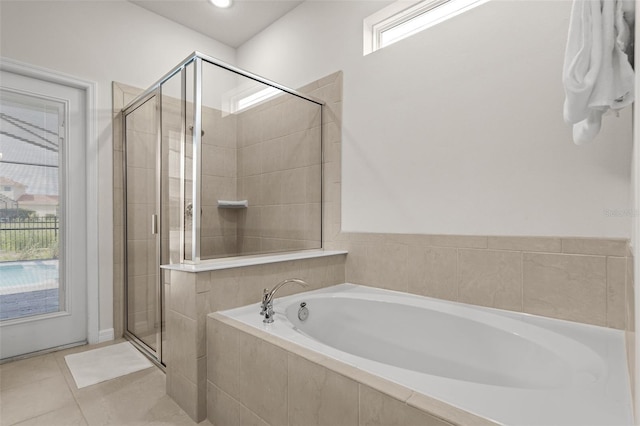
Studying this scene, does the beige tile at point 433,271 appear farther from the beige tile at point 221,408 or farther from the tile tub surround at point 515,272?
the beige tile at point 221,408

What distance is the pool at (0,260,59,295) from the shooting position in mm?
2242

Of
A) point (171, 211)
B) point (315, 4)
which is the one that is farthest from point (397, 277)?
point (315, 4)

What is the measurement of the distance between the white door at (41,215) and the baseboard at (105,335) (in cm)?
11

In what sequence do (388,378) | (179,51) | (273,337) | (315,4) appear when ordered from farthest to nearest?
(179,51)
(315,4)
(273,337)
(388,378)

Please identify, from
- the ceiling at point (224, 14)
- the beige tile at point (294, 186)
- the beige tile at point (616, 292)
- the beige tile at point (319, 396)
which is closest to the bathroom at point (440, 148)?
the beige tile at point (616, 292)

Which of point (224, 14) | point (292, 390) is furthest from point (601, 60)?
point (224, 14)

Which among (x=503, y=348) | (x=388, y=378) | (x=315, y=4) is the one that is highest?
(x=315, y=4)

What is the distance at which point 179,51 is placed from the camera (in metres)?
3.07

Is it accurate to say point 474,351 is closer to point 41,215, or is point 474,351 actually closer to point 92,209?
point 92,209

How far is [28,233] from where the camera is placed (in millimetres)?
2316

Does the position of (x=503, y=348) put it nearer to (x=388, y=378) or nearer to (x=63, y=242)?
(x=388, y=378)

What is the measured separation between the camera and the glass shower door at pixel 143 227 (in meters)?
2.32

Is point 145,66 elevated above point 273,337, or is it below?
above

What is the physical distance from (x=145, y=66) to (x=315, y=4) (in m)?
1.51
